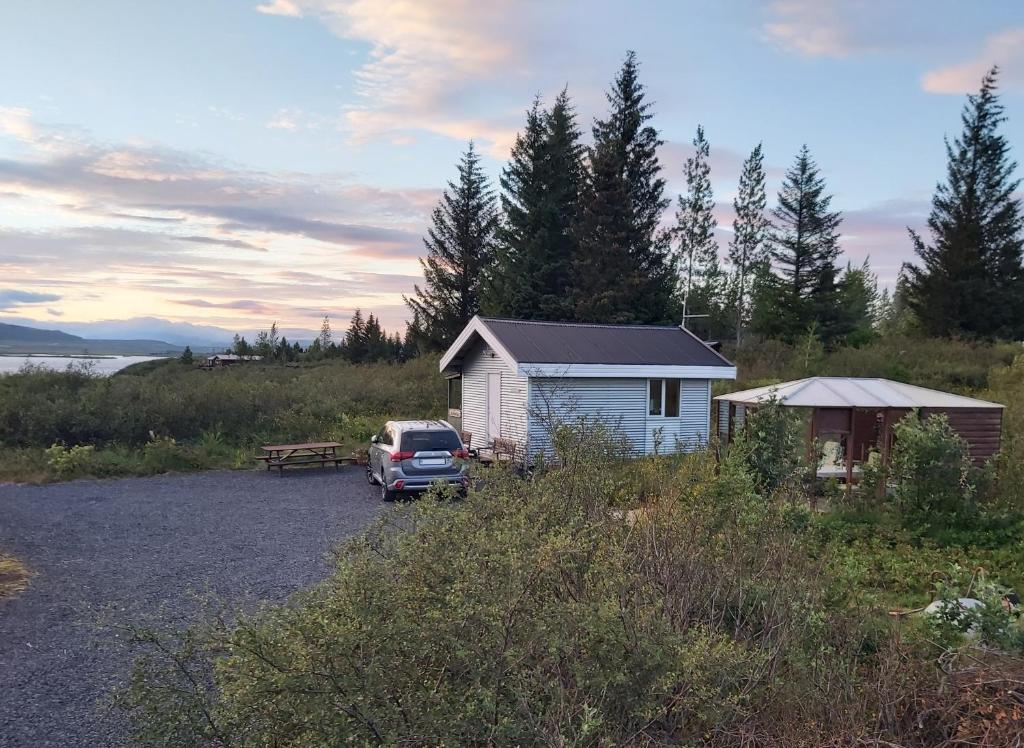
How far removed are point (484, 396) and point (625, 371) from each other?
13.1 ft

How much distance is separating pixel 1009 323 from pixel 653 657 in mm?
36219

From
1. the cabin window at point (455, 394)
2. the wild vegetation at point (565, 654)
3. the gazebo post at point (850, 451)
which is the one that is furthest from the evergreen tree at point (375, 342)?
the wild vegetation at point (565, 654)

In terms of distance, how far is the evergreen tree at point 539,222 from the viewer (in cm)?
3459

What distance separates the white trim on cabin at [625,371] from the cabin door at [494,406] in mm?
2113

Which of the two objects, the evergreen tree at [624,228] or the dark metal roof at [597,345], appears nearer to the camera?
the dark metal roof at [597,345]

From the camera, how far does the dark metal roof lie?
639 inches

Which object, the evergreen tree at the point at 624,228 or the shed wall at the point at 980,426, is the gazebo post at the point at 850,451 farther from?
the evergreen tree at the point at 624,228

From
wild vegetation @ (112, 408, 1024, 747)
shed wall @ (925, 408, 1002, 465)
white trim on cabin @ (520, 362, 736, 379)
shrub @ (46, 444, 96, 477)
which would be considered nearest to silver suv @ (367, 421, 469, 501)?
white trim on cabin @ (520, 362, 736, 379)

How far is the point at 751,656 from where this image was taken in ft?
10.4

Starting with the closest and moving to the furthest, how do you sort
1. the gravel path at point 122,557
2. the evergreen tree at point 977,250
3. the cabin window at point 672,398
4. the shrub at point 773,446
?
the gravel path at point 122,557 < the shrub at point 773,446 < the cabin window at point 672,398 < the evergreen tree at point 977,250

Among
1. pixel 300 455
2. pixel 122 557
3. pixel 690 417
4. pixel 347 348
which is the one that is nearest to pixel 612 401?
pixel 690 417

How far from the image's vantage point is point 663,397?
1753 centimetres

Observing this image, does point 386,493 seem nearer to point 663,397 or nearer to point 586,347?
point 586,347

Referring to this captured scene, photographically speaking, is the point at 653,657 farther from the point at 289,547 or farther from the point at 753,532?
the point at 289,547
